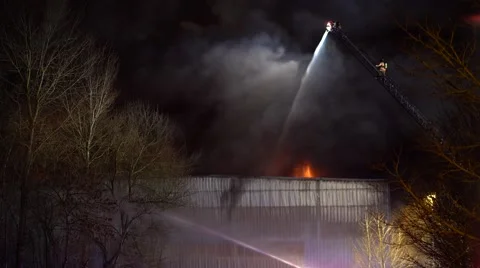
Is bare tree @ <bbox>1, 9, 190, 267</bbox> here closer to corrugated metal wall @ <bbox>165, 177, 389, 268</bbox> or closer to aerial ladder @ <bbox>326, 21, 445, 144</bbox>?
corrugated metal wall @ <bbox>165, 177, 389, 268</bbox>

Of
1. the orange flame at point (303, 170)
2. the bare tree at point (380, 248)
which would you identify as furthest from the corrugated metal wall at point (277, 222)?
the orange flame at point (303, 170)

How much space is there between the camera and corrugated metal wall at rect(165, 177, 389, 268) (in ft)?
95.3

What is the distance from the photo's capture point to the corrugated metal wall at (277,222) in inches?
1144

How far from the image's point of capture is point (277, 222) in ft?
96.4

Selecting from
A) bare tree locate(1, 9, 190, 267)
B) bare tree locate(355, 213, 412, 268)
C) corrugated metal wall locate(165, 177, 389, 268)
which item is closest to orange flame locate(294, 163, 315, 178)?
corrugated metal wall locate(165, 177, 389, 268)

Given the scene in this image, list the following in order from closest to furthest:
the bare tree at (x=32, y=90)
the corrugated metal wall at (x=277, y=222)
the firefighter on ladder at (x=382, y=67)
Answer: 1. the bare tree at (x=32, y=90)
2. the corrugated metal wall at (x=277, y=222)
3. the firefighter on ladder at (x=382, y=67)

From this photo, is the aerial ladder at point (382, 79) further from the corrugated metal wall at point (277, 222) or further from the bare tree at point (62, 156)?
the bare tree at point (62, 156)

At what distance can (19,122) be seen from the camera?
60.4 feet

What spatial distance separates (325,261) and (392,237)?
24.4 feet

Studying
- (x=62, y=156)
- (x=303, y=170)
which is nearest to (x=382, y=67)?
(x=303, y=170)

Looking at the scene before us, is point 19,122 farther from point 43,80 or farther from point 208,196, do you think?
point 208,196

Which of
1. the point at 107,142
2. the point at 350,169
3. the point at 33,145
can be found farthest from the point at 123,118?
the point at 350,169

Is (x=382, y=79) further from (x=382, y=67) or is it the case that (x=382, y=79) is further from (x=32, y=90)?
(x=32, y=90)

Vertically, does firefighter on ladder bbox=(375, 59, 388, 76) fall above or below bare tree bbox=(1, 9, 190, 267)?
above
